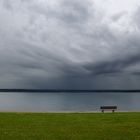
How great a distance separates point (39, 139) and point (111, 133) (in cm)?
→ 400

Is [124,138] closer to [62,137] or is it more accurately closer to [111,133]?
[111,133]

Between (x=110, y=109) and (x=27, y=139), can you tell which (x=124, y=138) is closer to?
(x=27, y=139)


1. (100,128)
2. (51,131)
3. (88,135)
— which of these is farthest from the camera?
(100,128)

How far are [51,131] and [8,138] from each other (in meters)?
2.99

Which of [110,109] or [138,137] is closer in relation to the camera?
[138,137]

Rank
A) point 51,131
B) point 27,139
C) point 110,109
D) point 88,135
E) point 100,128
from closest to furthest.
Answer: point 27,139
point 88,135
point 51,131
point 100,128
point 110,109

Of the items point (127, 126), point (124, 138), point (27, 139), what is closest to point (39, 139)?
point (27, 139)

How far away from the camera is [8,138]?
15977mm

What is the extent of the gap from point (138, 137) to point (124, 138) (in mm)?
706

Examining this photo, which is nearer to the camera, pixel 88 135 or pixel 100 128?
pixel 88 135

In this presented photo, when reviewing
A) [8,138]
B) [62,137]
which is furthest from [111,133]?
[8,138]

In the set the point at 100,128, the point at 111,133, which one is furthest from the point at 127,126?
the point at 111,133

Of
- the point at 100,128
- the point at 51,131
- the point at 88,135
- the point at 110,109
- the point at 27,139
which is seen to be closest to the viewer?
the point at 27,139

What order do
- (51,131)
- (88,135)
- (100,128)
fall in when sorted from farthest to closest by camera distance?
(100,128) < (51,131) < (88,135)
